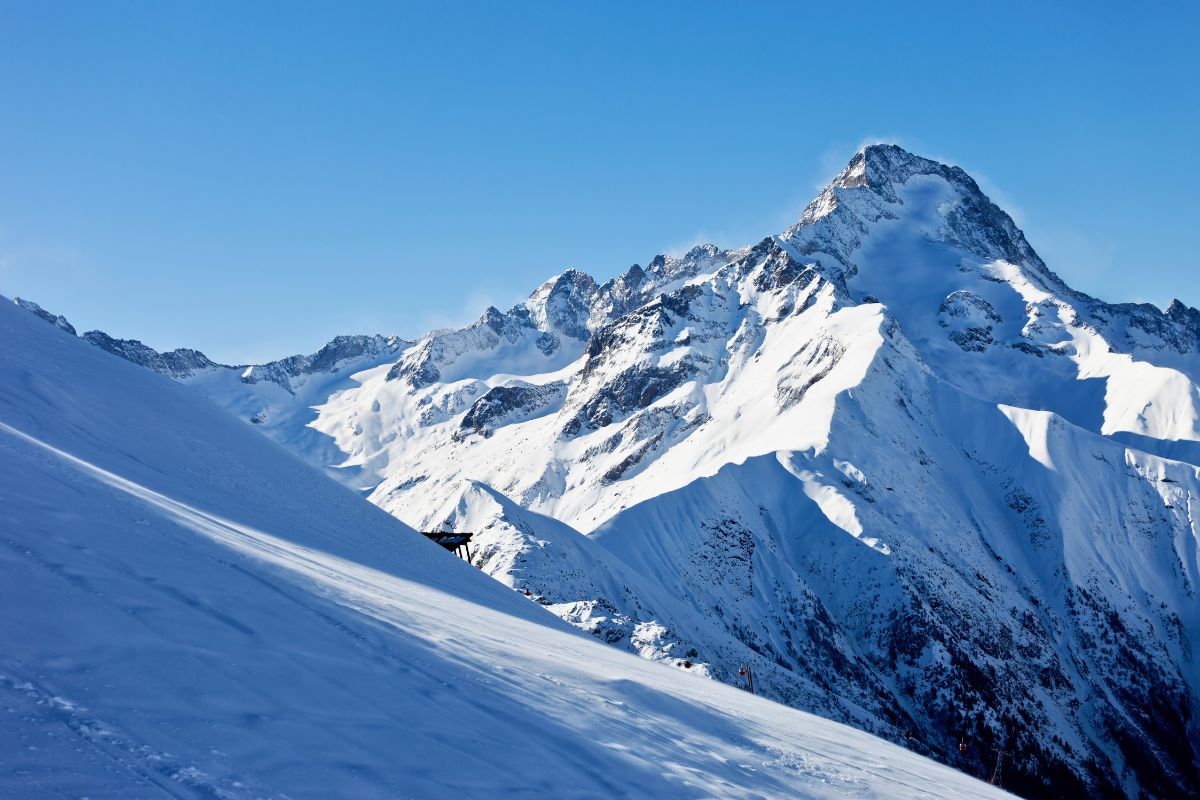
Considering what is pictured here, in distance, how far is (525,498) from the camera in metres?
170

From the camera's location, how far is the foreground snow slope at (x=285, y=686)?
24.4ft

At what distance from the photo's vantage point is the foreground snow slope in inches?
293

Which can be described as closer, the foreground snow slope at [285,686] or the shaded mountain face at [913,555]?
the foreground snow slope at [285,686]

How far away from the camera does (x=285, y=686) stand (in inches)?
366

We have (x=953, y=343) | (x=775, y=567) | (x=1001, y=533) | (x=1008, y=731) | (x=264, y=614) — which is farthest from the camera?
(x=953, y=343)

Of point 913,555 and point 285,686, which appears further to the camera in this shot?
point 913,555

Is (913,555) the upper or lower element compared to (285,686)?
upper

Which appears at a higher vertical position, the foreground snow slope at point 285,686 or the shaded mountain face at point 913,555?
the shaded mountain face at point 913,555

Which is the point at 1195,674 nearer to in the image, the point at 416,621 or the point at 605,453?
the point at 605,453

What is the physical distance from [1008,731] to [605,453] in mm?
104341

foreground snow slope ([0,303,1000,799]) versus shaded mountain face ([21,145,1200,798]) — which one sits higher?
shaded mountain face ([21,145,1200,798])

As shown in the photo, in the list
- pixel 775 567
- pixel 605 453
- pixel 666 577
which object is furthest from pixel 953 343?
pixel 666 577

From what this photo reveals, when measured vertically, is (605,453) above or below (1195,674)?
above

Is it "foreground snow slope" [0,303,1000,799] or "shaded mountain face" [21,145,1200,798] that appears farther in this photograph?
"shaded mountain face" [21,145,1200,798]
